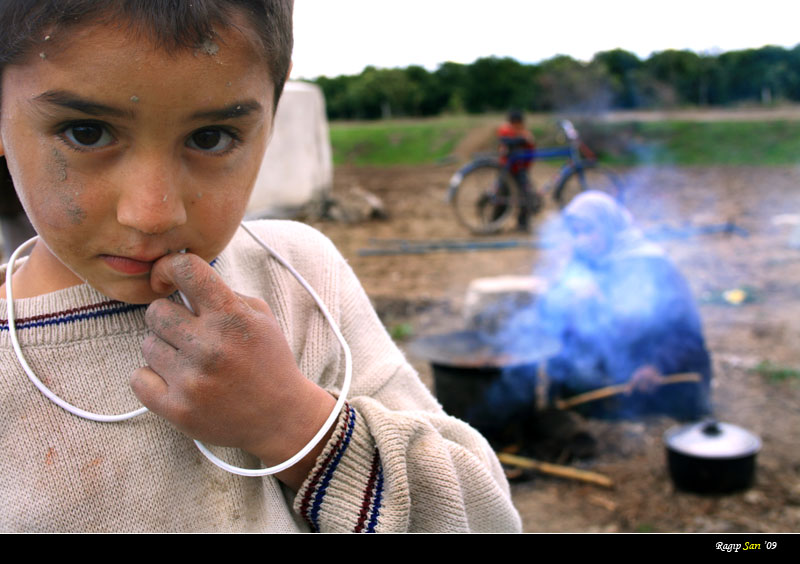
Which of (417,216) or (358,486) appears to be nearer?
(358,486)

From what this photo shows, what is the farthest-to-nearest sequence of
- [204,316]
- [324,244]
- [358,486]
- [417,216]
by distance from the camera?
[417,216]
[324,244]
[358,486]
[204,316]

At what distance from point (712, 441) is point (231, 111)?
3810mm

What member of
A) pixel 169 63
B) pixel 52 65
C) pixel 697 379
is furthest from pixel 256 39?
pixel 697 379

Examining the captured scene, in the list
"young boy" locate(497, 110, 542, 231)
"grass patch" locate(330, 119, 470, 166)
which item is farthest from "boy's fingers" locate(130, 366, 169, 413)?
"grass patch" locate(330, 119, 470, 166)

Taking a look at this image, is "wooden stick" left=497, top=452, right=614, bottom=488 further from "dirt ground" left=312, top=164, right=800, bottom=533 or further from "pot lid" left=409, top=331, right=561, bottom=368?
"pot lid" left=409, top=331, right=561, bottom=368

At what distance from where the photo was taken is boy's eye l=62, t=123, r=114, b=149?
764mm

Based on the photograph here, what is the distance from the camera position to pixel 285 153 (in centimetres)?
1234

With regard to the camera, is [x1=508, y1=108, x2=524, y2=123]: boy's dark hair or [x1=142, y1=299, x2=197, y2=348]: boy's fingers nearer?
[x1=142, y1=299, x2=197, y2=348]: boy's fingers

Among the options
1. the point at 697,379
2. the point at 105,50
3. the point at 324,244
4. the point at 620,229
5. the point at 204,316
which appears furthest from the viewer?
the point at 620,229

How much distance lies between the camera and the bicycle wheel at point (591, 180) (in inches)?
421

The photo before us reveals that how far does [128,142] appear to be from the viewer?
0.77 m

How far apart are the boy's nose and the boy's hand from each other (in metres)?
A: 0.06

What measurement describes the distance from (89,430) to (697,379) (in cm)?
451

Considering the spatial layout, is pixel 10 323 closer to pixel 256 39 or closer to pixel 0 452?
pixel 0 452
